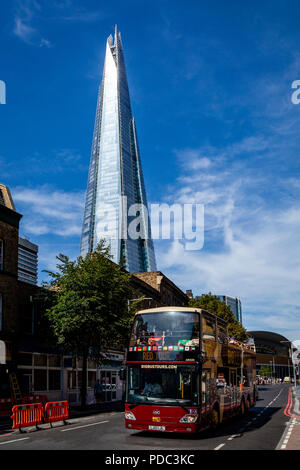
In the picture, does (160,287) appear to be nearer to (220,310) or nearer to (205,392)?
(220,310)

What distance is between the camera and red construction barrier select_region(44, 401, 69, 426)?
20844 millimetres

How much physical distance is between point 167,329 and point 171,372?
141 cm

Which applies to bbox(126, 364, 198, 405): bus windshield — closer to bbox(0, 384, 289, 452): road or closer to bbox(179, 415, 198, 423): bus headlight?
bbox(179, 415, 198, 423): bus headlight

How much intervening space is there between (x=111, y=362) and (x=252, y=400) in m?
15.4

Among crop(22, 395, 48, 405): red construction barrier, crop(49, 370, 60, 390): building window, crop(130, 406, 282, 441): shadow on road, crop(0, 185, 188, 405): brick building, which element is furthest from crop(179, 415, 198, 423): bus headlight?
crop(49, 370, 60, 390): building window

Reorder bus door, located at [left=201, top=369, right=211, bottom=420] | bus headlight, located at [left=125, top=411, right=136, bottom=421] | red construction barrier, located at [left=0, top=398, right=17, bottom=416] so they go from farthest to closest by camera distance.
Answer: red construction barrier, located at [left=0, top=398, right=17, bottom=416], bus headlight, located at [left=125, top=411, right=136, bottom=421], bus door, located at [left=201, top=369, right=211, bottom=420]

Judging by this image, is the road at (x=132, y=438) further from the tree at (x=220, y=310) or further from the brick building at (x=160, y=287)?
the tree at (x=220, y=310)

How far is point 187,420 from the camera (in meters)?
15.2

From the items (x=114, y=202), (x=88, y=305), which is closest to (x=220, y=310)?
(x=88, y=305)

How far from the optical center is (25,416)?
63.3ft

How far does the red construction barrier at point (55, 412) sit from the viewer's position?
2084cm

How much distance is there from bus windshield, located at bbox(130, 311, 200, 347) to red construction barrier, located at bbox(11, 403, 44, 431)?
575 centimetres
